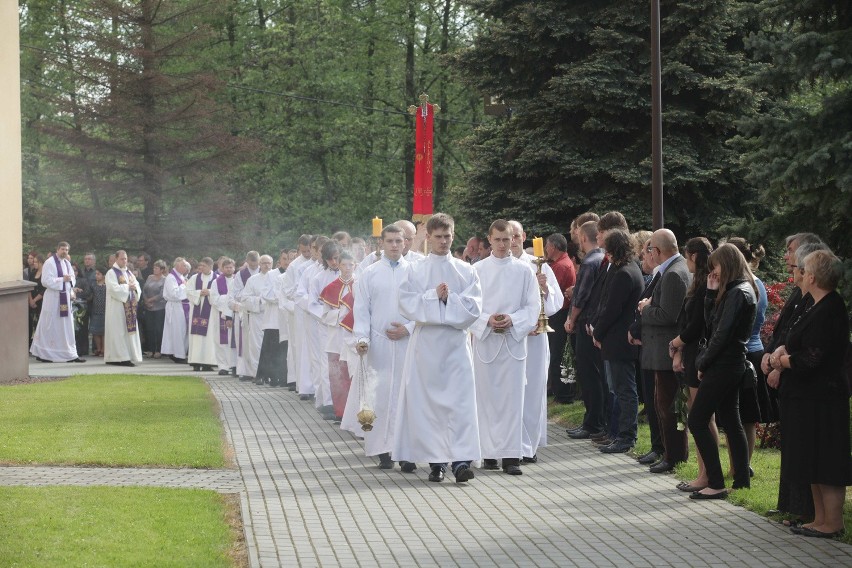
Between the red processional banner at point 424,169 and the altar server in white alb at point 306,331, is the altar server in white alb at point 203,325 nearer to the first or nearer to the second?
the altar server in white alb at point 306,331

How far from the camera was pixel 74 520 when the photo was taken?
8.88m

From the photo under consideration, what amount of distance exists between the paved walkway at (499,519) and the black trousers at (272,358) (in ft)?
30.8

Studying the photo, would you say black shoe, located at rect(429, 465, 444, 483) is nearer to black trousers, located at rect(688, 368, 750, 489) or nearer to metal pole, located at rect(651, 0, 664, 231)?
black trousers, located at rect(688, 368, 750, 489)

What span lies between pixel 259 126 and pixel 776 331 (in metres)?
39.2

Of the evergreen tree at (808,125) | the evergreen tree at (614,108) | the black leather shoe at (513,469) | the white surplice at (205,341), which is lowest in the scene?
the black leather shoe at (513,469)

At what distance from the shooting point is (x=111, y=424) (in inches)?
592

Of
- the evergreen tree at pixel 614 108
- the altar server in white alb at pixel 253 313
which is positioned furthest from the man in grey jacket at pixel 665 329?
the altar server in white alb at pixel 253 313

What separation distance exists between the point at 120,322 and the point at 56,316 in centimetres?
134

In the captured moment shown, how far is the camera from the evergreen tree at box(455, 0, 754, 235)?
22781 millimetres

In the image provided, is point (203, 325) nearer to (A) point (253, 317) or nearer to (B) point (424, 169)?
(A) point (253, 317)

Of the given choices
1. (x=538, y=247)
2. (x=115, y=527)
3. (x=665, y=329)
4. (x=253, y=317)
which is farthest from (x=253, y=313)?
(x=115, y=527)

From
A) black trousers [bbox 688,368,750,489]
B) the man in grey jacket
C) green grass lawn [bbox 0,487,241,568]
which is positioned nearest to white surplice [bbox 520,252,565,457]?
the man in grey jacket

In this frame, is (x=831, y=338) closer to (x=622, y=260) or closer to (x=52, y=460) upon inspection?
(x=622, y=260)

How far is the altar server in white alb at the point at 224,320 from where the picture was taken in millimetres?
25453
